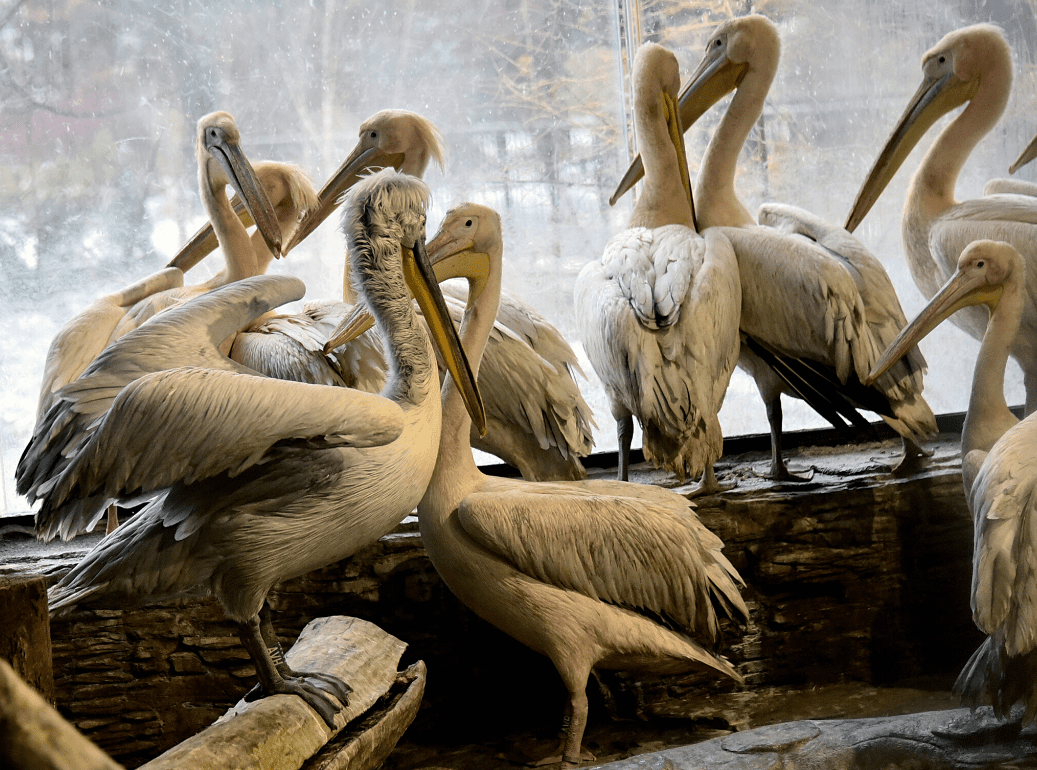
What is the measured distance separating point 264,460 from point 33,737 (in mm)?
1418

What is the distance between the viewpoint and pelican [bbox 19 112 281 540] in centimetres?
301

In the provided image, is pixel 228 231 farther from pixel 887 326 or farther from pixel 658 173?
pixel 887 326

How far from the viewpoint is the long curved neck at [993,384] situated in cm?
295

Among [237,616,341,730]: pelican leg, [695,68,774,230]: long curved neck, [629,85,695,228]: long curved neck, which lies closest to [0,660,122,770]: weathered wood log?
[237,616,341,730]: pelican leg

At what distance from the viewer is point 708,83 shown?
3803mm

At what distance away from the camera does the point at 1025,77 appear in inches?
198

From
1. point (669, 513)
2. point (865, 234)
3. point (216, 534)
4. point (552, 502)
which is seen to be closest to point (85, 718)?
point (216, 534)

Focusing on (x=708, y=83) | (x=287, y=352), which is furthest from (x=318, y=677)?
(x=708, y=83)

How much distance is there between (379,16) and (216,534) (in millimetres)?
3457

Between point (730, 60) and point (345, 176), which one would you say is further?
point (730, 60)

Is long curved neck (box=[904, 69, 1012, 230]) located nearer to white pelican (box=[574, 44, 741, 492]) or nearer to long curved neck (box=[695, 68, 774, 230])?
long curved neck (box=[695, 68, 774, 230])

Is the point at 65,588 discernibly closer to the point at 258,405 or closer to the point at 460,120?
the point at 258,405

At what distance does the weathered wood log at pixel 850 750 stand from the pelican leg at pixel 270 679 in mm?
600

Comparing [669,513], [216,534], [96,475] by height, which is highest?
[96,475]
